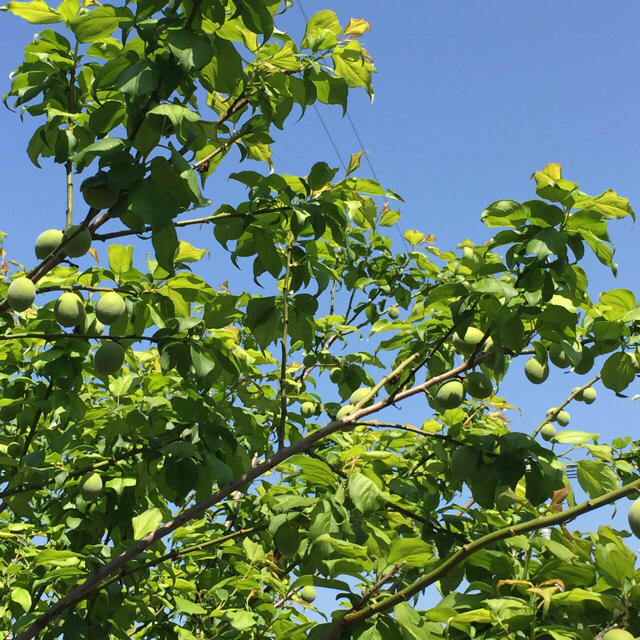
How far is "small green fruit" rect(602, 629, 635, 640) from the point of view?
1.57 metres

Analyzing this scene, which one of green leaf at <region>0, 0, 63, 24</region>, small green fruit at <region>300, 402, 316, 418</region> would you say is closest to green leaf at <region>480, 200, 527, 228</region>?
green leaf at <region>0, 0, 63, 24</region>

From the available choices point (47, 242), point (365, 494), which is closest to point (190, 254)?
point (47, 242)

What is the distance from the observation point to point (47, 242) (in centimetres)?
245

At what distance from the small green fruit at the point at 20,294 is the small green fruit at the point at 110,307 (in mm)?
233

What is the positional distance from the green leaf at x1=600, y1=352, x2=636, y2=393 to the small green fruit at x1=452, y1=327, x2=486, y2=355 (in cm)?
44

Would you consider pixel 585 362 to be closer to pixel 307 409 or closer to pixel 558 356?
pixel 558 356

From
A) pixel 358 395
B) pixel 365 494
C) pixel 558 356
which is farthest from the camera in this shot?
pixel 358 395

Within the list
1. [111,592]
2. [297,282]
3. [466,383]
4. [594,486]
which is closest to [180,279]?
[297,282]

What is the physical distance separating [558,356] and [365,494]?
90cm

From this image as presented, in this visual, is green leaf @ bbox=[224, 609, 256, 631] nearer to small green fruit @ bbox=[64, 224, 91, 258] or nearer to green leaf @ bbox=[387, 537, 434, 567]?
green leaf @ bbox=[387, 537, 434, 567]

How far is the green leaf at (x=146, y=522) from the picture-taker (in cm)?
293

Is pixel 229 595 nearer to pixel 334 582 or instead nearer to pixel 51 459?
pixel 51 459

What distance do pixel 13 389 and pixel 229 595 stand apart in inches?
57.4

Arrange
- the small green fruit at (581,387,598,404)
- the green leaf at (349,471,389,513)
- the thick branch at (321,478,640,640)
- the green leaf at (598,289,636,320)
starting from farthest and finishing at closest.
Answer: the small green fruit at (581,387,598,404) < the green leaf at (598,289,636,320) < the green leaf at (349,471,389,513) < the thick branch at (321,478,640,640)
